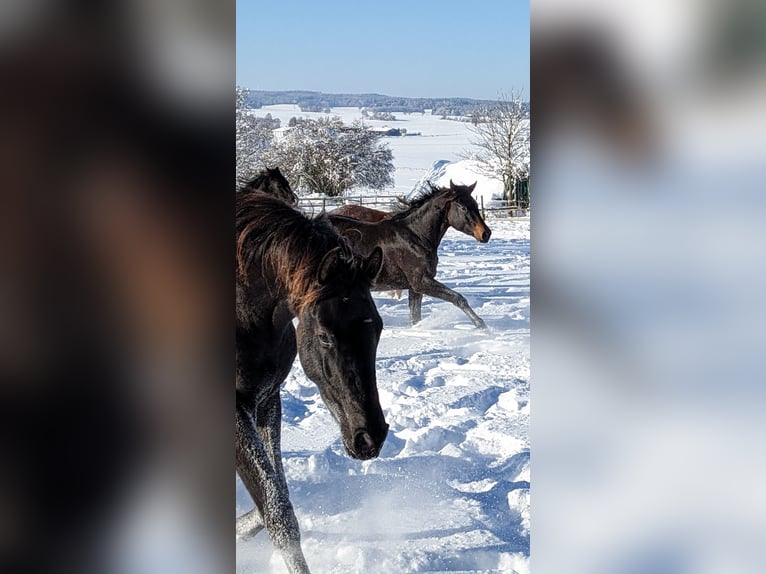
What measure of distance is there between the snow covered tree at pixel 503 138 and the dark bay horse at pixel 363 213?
71 cm

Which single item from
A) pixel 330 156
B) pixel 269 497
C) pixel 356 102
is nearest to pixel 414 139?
pixel 330 156

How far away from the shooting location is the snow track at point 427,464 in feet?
8.39

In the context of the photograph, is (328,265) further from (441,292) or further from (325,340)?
(441,292)

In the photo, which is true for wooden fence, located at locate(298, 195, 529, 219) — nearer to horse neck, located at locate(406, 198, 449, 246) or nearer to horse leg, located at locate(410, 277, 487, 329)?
horse neck, located at locate(406, 198, 449, 246)

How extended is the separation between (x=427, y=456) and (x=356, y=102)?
184 cm

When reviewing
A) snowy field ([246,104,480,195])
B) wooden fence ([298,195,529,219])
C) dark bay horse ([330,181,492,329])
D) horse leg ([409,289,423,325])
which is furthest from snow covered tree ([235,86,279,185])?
horse leg ([409,289,423,325])

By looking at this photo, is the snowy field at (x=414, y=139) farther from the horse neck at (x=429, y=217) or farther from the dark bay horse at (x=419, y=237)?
the horse neck at (x=429, y=217)

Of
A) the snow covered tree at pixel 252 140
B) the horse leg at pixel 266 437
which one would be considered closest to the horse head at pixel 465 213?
the snow covered tree at pixel 252 140

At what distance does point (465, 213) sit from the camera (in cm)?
450

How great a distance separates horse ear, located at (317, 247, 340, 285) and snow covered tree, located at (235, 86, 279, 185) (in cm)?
216
